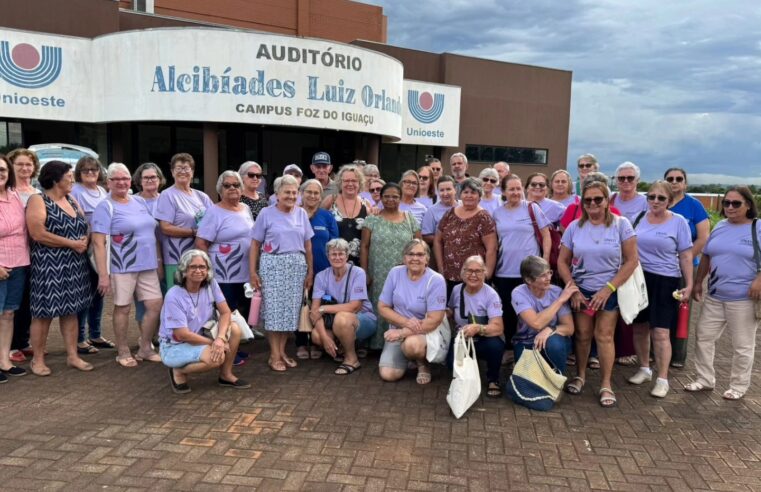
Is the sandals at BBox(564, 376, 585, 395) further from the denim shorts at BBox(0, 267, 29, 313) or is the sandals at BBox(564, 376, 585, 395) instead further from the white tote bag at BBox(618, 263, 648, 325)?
the denim shorts at BBox(0, 267, 29, 313)

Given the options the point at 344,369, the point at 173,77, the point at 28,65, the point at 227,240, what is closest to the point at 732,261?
the point at 344,369

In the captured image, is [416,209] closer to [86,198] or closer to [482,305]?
[482,305]

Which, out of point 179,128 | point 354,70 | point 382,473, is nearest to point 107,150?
point 179,128

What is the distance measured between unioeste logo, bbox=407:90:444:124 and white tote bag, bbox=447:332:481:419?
17875 mm

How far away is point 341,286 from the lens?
5.02 metres

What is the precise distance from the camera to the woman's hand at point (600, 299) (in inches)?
164

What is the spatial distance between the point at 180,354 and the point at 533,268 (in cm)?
287

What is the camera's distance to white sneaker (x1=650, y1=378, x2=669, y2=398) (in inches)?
174

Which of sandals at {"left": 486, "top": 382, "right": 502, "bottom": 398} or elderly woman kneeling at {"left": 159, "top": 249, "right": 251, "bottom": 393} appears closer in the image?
elderly woman kneeling at {"left": 159, "top": 249, "right": 251, "bottom": 393}

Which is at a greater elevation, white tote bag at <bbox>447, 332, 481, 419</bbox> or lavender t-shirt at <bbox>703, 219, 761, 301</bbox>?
lavender t-shirt at <bbox>703, 219, 761, 301</bbox>

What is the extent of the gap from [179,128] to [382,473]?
15.8 metres

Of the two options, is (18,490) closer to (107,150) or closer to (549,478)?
(549,478)

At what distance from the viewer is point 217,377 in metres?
4.77

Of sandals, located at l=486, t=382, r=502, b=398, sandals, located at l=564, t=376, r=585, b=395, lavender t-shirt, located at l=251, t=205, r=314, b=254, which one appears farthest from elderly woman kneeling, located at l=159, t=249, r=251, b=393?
sandals, located at l=564, t=376, r=585, b=395
